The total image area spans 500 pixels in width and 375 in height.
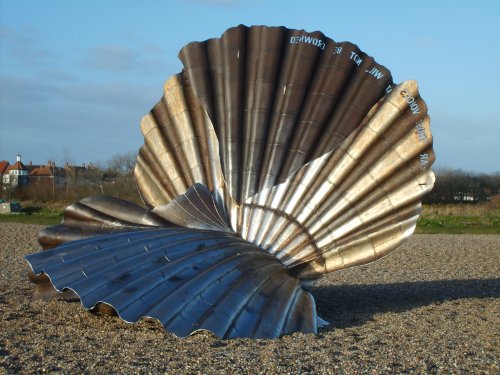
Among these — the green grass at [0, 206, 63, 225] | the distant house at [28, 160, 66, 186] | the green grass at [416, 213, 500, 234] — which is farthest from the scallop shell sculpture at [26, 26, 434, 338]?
the distant house at [28, 160, 66, 186]

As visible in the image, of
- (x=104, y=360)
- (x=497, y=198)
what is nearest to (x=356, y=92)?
(x=104, y=360)

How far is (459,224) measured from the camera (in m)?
30.0

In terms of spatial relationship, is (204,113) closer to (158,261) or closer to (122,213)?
(122,213)

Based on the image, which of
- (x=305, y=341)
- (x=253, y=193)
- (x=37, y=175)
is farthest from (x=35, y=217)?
(x=37, y=175)

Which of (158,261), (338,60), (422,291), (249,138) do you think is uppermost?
(338,60)

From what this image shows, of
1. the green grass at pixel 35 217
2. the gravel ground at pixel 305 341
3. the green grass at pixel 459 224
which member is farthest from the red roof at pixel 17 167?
the gravel ground at pixel 305 341

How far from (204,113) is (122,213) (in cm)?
154

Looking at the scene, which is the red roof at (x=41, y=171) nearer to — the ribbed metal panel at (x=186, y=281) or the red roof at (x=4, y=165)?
the red roof at (x=4, y=165)

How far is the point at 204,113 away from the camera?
855 cm

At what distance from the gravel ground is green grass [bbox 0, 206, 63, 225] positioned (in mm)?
19339

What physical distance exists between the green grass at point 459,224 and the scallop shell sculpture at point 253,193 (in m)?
19.2

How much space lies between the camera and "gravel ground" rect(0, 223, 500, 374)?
16.7 feet

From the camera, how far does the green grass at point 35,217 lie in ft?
95.4

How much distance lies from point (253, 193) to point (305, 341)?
2323 mm
